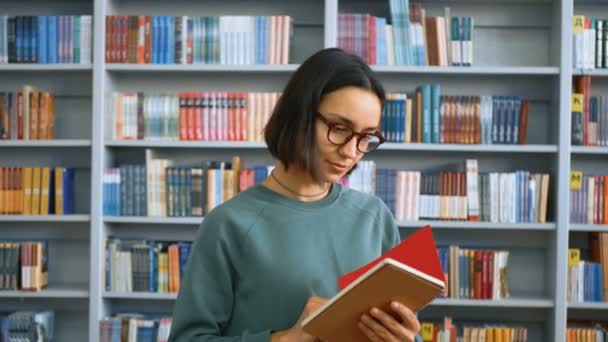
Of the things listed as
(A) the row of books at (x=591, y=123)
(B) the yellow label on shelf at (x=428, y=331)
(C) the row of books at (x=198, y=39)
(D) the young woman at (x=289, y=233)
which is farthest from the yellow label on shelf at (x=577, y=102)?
(D) the young woman at (x=289, y=233)

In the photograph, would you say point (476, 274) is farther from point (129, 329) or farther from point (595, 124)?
point (129, 329)

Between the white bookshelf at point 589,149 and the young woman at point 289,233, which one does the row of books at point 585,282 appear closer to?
the white bookshelf at point 589,149

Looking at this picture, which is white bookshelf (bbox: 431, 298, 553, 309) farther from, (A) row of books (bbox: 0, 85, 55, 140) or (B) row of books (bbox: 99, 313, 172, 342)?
(A) row of books (bbox: 0, 85, 55, 140)

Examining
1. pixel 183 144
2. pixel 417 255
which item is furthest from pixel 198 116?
pixel 417 255

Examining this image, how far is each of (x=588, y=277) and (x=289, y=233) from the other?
8.86 feet

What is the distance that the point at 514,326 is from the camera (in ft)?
13.2

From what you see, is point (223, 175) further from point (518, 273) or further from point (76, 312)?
point (518, 273)

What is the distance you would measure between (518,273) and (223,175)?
152 centimetres

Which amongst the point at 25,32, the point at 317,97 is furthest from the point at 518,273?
the point at 317,97

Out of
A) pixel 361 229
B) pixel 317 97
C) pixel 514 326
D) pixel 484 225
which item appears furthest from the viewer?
pixel 514 326

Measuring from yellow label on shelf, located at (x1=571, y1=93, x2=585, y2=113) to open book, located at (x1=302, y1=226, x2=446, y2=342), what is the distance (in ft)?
8.74

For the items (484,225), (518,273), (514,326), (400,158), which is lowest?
(514,326)

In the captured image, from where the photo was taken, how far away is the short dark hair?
137 centimetres

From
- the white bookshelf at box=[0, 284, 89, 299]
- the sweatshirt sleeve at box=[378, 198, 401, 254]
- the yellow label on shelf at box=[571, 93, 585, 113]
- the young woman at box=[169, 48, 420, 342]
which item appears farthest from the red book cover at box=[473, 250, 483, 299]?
the young woman at box=[169, 48, 420, 342]
